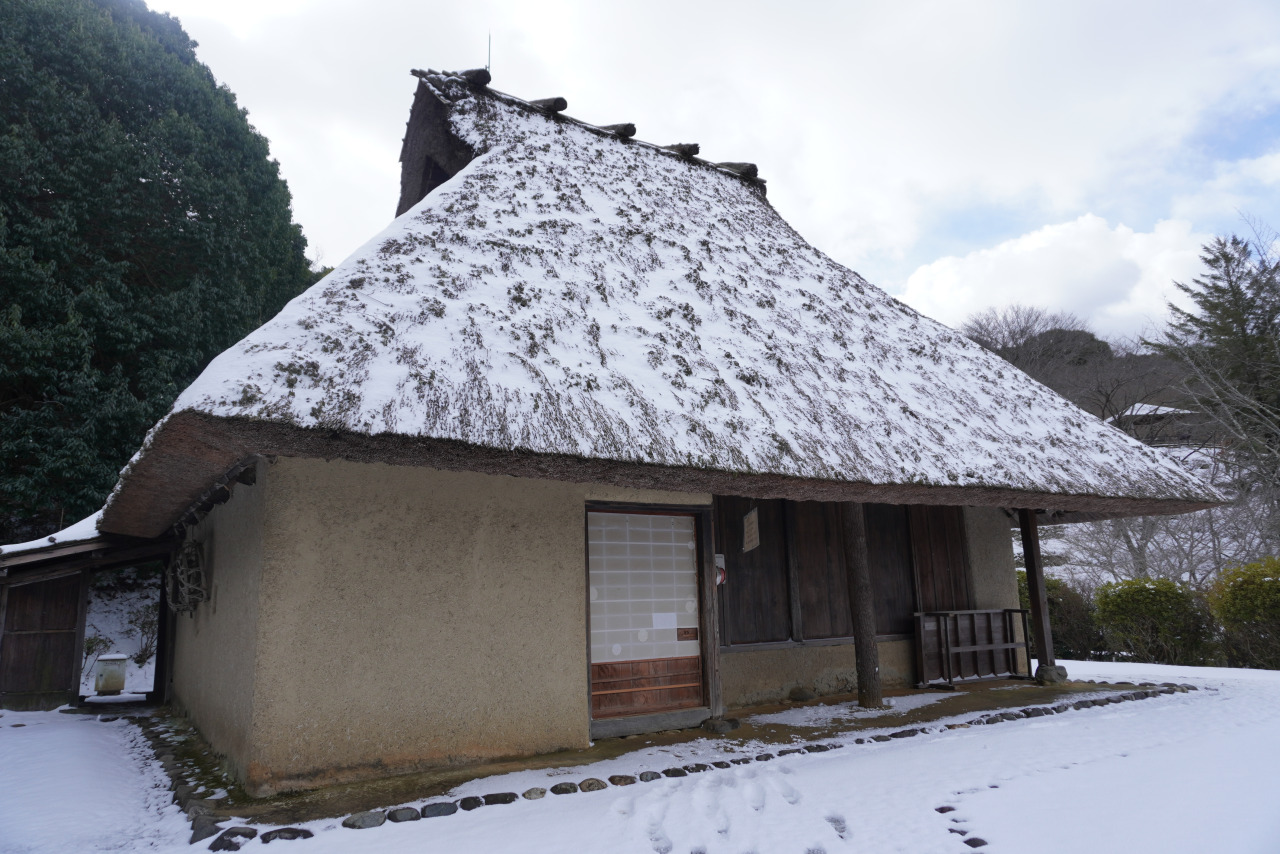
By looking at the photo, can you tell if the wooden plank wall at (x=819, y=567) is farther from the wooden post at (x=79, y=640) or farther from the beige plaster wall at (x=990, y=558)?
the wooden post at (x=79, y=640)

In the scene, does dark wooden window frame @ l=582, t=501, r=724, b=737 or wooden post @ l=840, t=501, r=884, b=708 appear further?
wooden post @ l=840, t=501, r=884, b=708

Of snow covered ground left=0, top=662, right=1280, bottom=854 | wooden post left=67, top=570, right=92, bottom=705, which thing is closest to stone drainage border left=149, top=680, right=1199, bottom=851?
snow covered ground left=0, top=662, right=1280, bottom=854

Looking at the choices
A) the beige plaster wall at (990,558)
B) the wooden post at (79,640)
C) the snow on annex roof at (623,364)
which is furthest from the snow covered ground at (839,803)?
the wooden post at (79,640)

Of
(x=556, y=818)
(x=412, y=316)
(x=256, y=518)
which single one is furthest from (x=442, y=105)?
(x=556, y=818)

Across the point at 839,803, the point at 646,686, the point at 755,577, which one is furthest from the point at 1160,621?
the point at 839,803

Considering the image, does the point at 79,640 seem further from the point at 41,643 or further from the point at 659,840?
the point at 659,840

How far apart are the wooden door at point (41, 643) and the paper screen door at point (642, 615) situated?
6.44m

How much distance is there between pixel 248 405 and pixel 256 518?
1499mm

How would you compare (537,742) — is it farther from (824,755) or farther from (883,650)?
(883,650)

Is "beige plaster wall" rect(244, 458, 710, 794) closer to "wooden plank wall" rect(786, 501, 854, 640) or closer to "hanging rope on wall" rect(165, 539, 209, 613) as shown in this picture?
"wooden plank wall" rect(786, 501, 854, 640)

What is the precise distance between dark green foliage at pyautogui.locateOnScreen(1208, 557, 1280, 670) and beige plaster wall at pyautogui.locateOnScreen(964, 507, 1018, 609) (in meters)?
2.89

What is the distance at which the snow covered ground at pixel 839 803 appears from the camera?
3.06m

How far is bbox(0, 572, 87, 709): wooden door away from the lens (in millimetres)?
7301

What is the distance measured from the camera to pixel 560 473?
3697mm
